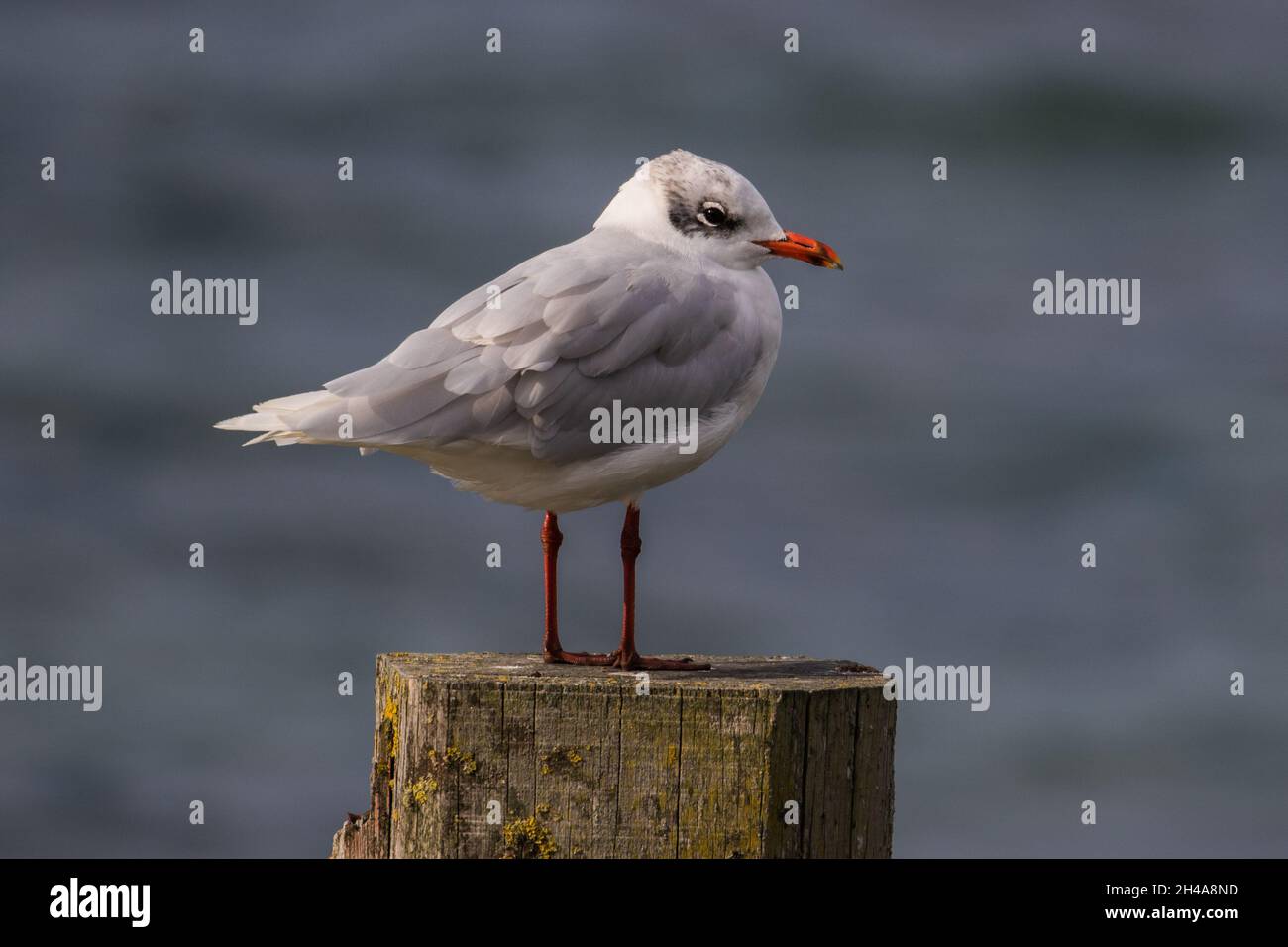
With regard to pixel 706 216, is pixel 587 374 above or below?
below

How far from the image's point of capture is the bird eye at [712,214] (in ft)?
20.6

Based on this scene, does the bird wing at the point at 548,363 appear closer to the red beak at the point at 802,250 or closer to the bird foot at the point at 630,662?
the red beak at the point at 802,250

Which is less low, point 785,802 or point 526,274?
point 526,274

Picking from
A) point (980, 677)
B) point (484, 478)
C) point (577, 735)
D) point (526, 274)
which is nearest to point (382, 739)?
point (577, 735)

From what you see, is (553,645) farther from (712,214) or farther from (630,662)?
(712,214)

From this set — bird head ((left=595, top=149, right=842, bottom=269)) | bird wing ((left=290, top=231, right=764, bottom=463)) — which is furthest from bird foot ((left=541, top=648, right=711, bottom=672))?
bird head ((left=595, top=149, right=842, bottom=269))

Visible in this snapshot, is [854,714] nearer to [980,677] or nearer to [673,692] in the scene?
[673,692]

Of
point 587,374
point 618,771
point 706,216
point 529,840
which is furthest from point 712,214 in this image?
point 529,840

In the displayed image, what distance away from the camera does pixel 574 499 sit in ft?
19.7

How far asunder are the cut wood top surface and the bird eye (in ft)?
5.10

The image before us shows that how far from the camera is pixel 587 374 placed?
5785 mm

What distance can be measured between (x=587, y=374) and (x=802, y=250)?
1.08 metres

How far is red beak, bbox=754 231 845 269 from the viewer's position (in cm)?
637

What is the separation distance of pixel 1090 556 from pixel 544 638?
9.58 metres
